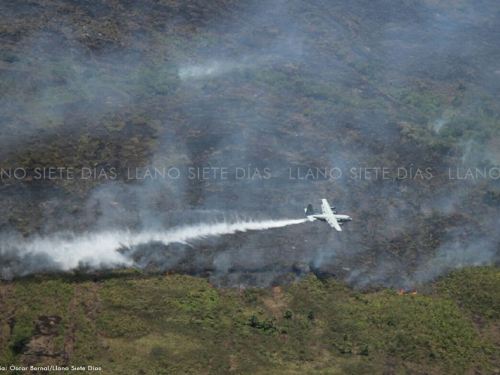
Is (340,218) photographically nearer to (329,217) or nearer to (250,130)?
(329,217)

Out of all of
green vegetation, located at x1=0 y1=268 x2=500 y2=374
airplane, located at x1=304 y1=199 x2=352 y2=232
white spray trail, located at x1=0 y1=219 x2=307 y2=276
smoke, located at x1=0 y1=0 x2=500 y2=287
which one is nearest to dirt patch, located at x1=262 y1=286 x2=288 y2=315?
green vegetation, located at x1=0 y1=268 x2=500 y2=374

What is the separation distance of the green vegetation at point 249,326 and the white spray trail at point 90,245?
1.54 metres

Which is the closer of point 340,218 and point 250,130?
point 340,218

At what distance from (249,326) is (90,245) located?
16855 mm

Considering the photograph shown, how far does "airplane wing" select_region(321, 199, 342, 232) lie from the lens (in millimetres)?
59281

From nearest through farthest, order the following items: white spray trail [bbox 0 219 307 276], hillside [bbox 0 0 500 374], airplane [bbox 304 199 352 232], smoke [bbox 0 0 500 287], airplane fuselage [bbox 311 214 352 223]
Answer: hillside [bbox 0 0 500 374]
white spray trail [bbox 0 219 307 276]
smoke [bbox 0 0 500 287]
airplane [bbox 304 199 352 232]
airplane fuselage [bbox 311 214 352 223]

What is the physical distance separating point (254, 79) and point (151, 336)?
47442mm

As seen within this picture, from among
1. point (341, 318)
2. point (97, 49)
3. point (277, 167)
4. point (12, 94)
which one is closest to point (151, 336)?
point (341, 318)

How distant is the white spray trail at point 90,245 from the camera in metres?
52.2

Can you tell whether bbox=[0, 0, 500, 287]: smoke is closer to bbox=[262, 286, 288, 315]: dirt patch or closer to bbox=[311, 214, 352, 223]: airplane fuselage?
bbox=[262, 286, 288, 315]: dirt patch

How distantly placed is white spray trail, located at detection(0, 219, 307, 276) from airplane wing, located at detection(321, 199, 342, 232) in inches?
388

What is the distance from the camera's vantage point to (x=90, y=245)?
179 feet

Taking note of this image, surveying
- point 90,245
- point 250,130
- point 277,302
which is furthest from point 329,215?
point 90,245

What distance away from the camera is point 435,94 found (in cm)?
8844
